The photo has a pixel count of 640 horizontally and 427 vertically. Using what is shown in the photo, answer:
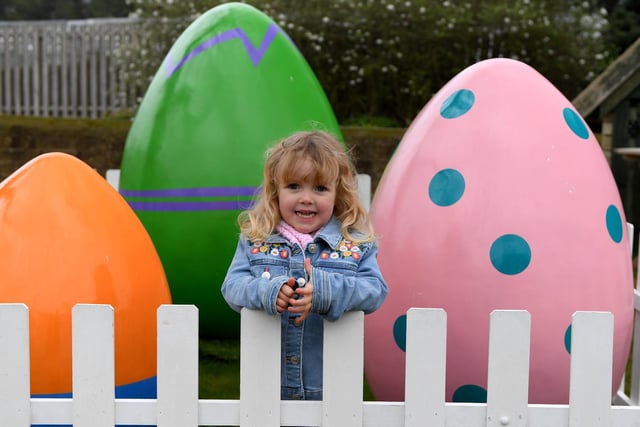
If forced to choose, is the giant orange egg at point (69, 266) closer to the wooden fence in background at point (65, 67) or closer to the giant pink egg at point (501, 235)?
the giant pink egg at point (501, 235)

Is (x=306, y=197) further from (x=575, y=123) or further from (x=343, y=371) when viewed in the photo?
(x=575, y=123)

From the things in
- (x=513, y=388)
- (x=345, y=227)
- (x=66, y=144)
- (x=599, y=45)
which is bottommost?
(x=513, y=388)

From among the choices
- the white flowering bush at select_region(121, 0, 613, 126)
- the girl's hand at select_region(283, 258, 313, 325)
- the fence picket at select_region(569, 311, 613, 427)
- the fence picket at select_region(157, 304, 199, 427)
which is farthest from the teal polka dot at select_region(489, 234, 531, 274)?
the white flowering bush at select_region(121, 0, 613, 126)

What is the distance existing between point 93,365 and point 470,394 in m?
1.25

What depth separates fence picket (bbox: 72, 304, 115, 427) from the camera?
2098 millimetres

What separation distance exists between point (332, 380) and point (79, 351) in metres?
0.67

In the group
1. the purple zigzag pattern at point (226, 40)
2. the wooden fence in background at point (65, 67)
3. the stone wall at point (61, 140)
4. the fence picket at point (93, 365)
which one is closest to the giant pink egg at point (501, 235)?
the fence picket at point (93, 365)

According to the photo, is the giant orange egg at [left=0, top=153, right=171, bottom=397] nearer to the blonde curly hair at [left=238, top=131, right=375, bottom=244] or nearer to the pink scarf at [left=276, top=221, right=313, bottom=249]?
the blonde curly hair at [left=238, top=131, right=375, bottom=244]

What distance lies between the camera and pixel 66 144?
8422 mm

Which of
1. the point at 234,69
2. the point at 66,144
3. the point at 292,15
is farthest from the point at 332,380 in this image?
the point at 292,15

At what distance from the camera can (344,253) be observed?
2.23 m

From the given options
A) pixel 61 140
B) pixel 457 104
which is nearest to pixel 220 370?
pixel 457 104

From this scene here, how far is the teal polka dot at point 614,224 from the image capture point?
2746 mm

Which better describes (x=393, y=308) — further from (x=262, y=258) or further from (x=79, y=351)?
(x=79, y=351)
